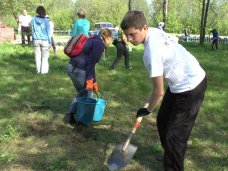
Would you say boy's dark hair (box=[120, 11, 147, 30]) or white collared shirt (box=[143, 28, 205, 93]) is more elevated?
boy's dark hair (box=[120, 11, 147, 30])

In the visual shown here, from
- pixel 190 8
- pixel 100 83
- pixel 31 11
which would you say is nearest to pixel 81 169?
pixel 100 83

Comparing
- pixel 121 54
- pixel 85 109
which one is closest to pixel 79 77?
pixel 85 109

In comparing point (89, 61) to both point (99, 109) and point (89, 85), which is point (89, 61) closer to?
point (89, 85)

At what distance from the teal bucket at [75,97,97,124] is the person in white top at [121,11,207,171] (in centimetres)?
162

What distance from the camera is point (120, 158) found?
4336 mm

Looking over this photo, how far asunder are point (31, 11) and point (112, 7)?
2240 cm

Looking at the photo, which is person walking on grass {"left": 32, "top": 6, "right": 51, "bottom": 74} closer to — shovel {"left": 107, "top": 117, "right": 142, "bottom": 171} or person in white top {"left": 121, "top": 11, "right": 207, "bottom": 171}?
shovel {"left": 107, "top": 117, "right": 142, "bottom": 171}

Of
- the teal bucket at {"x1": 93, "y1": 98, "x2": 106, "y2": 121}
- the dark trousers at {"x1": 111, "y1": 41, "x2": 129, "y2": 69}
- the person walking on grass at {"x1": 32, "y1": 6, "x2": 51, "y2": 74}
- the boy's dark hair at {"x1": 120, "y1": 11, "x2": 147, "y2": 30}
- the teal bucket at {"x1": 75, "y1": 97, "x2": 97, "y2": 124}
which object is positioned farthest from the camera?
the dark trousers at {"x1": 111, "y1": 41, "x2": 129, "y2": 69}

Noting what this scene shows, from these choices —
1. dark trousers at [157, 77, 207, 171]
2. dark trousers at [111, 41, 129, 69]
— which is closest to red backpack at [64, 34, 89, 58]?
dark trousers at [157, 77, 207, 171]

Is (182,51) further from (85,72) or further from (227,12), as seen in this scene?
(227,12)

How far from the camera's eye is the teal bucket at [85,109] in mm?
5609

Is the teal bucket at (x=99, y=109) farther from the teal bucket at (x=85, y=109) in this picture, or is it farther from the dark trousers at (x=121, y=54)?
the dark trousers at (x=121, y=54)

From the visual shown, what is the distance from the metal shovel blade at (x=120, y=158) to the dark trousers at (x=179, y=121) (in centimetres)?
46

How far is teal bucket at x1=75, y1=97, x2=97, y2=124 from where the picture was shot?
18.4 ft
